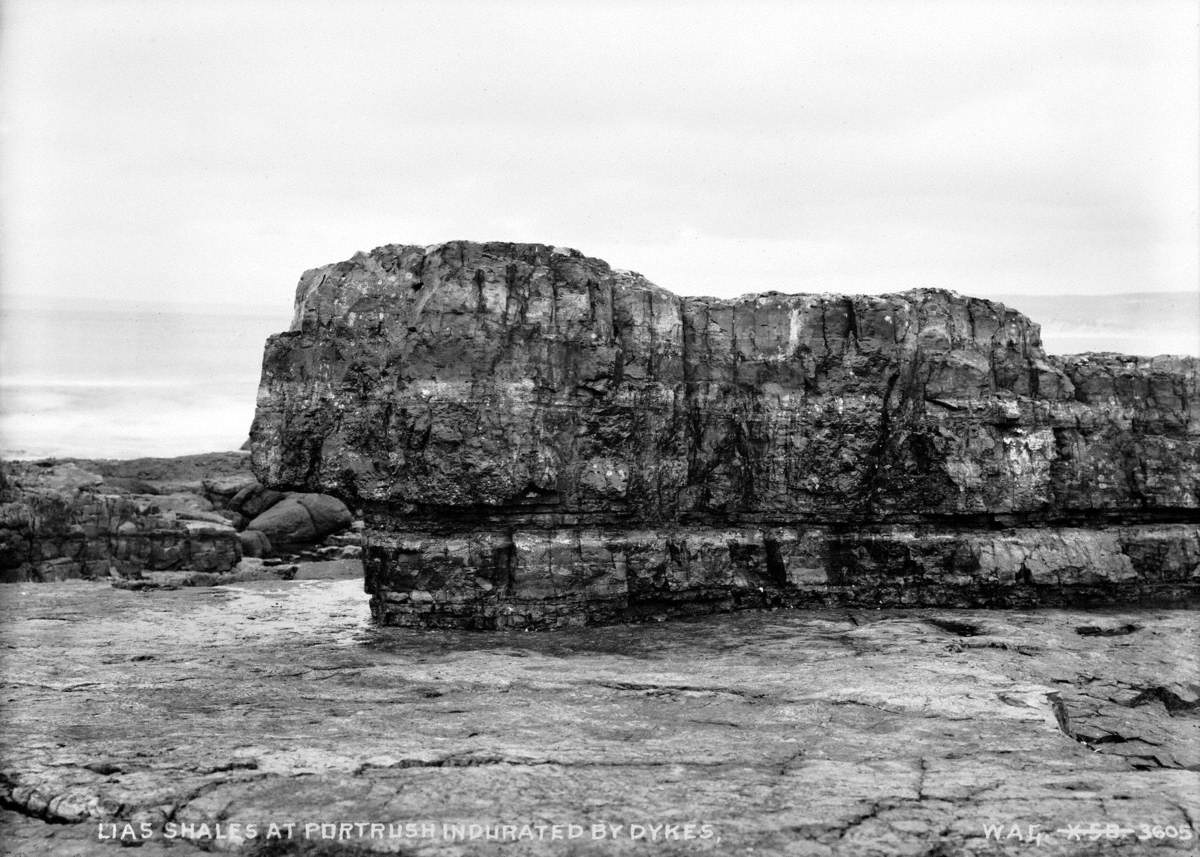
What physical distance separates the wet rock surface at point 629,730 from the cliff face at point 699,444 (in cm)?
64

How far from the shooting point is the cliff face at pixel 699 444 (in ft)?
42.5

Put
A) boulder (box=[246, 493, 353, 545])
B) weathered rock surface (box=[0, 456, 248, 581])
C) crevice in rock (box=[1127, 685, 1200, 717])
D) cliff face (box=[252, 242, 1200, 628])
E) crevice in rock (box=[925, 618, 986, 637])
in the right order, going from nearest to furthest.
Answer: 1. crevice in rock (box=[1127, 685, 1200, 717])
2. crevice in rock (box=[925, 618, 986, 637])
3. cliff face (box=[252, 242, 1200, 628])
4. weathered rock surface (box=[0, 456, 248, 581])
5. boulder (box=[246, 493, 353, 545])

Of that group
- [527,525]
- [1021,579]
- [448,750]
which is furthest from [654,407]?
[448,750]

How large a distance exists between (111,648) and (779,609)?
7.68m

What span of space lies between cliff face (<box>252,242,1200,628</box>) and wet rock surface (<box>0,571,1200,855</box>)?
638 millimetres

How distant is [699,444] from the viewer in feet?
44.9

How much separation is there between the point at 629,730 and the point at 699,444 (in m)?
5.24

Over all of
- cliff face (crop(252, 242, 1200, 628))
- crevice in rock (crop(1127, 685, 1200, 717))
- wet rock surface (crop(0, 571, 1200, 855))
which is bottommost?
crevice in rock (crop(1127, 685, 1200, 717))

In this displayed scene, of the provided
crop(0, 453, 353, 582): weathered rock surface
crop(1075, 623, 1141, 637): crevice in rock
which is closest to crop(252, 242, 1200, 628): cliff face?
crop(1075, 623, 1141, 637): crevice in rock

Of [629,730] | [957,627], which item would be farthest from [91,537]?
[957,627]

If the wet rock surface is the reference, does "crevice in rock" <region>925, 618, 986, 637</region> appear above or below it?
above

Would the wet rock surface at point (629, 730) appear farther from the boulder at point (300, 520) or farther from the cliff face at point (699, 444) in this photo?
the boulder at point (300, 520)

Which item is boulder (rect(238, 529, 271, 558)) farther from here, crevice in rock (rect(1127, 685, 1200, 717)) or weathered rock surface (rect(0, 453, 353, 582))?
crevice in rock (rect(1127, 685, 1200, 717))

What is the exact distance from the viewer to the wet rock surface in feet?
23.3
